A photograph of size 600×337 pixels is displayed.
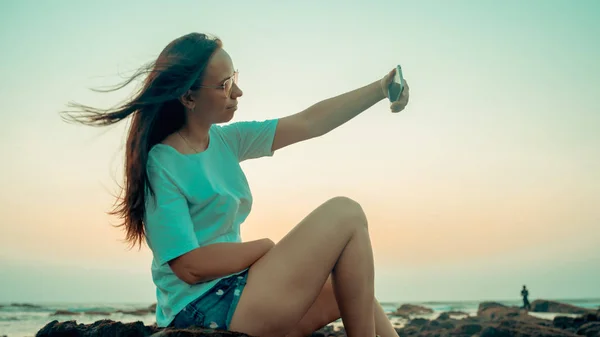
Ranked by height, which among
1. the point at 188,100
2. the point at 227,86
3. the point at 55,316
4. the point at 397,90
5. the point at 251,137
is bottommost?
the point at 55,316

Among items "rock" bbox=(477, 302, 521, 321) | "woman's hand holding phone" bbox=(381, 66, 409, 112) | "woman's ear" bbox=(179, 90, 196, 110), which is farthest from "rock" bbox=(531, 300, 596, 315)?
"woman's ear" bbox=(179, 90, 196, 110)

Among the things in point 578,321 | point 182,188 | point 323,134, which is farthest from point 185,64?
point 578,321

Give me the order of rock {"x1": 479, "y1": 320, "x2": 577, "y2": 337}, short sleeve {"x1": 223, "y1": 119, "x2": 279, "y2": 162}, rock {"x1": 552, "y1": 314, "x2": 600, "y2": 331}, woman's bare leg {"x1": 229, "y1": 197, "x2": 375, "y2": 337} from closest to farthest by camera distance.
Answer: woman's bare leg {"x1": 229, "y1": 197, "x2": 375, "y2": 337}
short sleeve {"x1": 223, "y1": 119, "x2": 279, "y2": 162}
rock {"x1": 479, "y1": 320, "x2": 577, "y2": 337}
rock {"x1": 552, "y1": 314, "x2": 600, "y2": 331}

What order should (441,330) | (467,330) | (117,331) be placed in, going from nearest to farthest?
1. (117,331)
2. (467,330)
3. (441,330)

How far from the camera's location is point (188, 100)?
3230 millimetres

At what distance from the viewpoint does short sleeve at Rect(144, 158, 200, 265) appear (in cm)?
270

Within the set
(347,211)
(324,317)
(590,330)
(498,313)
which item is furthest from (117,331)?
(498,313)

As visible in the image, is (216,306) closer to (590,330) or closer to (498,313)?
(590,330)

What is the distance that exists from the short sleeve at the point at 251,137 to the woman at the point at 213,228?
12 mm

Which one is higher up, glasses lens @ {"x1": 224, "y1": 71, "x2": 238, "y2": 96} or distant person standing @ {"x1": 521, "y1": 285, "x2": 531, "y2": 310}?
glasses lens @ {"x1": 224, "y1": 71, "x2": 238, "y2": 96}

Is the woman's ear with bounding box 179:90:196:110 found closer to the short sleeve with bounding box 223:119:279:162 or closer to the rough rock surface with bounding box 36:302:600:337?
the short sleeve with bounding box 223:119:279:162

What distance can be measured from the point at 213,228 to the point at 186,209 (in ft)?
0.65

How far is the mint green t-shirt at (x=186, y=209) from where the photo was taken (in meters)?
2.74

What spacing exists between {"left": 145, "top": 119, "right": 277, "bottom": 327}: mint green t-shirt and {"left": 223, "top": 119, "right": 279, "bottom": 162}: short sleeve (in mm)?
248
